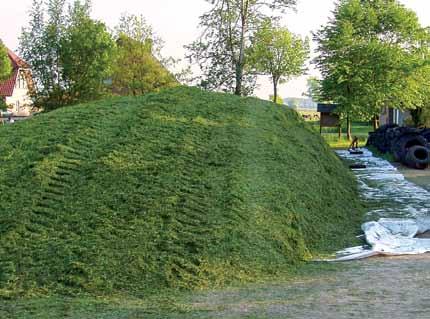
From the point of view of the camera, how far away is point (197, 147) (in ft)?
26.1

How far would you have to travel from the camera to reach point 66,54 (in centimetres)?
2053

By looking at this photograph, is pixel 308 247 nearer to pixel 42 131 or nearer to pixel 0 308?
pixel 0 308

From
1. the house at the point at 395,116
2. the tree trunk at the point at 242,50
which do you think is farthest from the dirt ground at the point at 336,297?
the house at the point at 395,116

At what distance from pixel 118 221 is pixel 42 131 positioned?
10.4ft

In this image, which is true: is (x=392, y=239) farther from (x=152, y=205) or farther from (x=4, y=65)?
(x=4, y=65)

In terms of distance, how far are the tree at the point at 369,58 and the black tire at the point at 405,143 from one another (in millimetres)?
8281

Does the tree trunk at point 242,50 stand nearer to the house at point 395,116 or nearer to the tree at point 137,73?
the tree at point 137,73

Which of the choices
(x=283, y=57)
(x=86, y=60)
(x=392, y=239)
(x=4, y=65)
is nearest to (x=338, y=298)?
(x=392, y=239)

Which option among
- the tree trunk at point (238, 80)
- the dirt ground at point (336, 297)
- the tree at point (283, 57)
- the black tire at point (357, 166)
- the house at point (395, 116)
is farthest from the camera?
the tree at point (283, 57)

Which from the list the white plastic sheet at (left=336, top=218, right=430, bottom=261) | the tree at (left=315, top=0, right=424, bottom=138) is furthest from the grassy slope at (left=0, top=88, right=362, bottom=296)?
the tree at (left=315, top=0, right=424, bottom=138)

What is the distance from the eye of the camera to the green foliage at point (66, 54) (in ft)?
66.1

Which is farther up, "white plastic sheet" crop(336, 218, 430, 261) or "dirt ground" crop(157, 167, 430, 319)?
"white plastic sheet" crop(336, 218, 430, 261)

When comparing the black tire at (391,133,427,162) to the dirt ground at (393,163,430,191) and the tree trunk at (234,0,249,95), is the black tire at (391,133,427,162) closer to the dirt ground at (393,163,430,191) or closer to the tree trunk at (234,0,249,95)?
the dirt ground at (393,163,430,191)

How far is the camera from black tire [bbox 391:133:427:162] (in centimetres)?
1569
